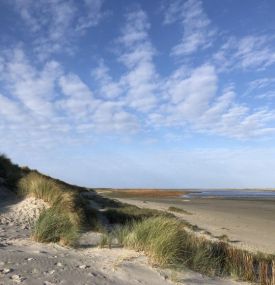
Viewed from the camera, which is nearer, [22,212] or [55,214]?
[55,214]

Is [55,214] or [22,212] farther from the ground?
[22,212]

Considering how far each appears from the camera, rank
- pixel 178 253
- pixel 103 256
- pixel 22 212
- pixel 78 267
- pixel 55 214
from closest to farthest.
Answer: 1. pixel 78 267
2. pixel 103 256
3. pixel 178 253
4. pixel 55 214
5. pixel 22 212

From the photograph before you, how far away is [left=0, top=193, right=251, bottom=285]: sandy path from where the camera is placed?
6.74 meters

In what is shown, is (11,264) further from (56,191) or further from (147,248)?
(56,191)

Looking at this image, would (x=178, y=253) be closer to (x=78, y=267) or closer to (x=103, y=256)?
(x=103, y=256)

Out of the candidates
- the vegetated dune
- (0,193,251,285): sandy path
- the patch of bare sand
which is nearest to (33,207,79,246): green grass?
the vegetated dune

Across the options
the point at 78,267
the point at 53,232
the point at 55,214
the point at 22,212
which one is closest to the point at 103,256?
the point at 78,267

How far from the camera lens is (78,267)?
24.6 ft

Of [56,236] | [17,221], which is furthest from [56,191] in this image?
[56,236]

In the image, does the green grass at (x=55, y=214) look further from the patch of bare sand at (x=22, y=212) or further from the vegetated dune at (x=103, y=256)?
the patch of bare sand at (x=22, y=212)

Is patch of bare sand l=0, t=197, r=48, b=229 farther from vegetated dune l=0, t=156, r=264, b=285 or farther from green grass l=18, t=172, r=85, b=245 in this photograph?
green grass l=18, t=172, r=85, b=245

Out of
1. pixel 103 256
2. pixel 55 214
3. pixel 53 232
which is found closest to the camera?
pixel 103 256

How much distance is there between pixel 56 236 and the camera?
957 centimetres

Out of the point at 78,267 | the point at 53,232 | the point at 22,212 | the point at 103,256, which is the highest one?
the point at 22,212
